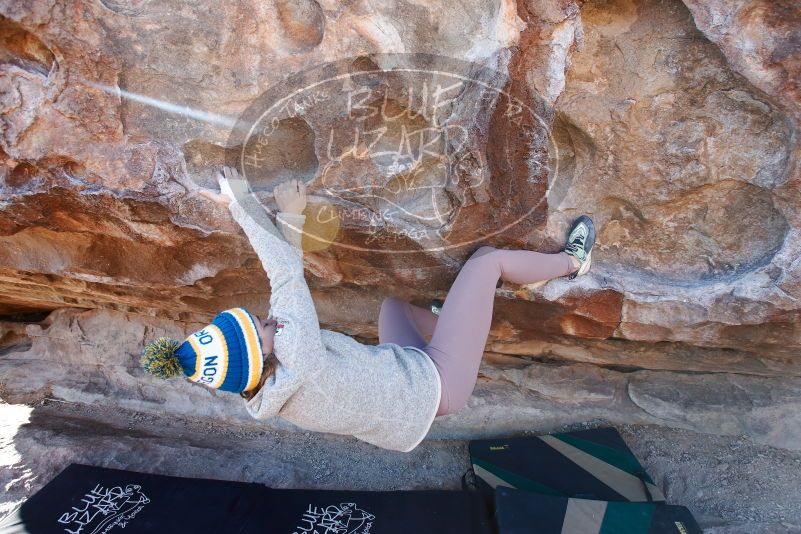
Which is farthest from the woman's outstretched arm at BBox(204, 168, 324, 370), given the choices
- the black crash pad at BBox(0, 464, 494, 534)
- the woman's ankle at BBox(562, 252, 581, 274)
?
the black crash pad at BBox(0, 464, 494, 534)

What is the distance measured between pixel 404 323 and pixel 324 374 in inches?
24.5

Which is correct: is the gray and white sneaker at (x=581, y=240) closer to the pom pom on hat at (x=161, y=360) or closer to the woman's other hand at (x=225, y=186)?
the woman's other hand at (x=225, y=186)

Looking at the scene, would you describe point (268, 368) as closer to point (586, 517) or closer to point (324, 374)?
point (324, 374)

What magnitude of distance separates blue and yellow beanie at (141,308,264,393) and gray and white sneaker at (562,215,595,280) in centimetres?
106

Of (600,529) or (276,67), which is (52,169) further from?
(600,529)

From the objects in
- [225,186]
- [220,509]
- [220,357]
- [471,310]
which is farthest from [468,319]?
[220,509]

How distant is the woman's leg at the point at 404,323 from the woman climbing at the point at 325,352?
3cm

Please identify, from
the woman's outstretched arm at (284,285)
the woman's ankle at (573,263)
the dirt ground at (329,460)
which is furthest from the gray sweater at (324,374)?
the dirt ground at (329,460)

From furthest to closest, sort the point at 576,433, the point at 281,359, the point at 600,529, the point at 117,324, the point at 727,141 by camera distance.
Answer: the point at 117,324, the point at 576,433, the point at 600,529, the point at 727,141, the point at 281,359

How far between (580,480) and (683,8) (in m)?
1.76

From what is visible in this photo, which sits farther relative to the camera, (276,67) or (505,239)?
(505,239)

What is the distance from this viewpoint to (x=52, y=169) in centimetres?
158

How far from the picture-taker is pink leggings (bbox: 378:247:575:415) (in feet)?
5.38

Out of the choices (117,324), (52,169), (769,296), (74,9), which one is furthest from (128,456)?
(769,296)
